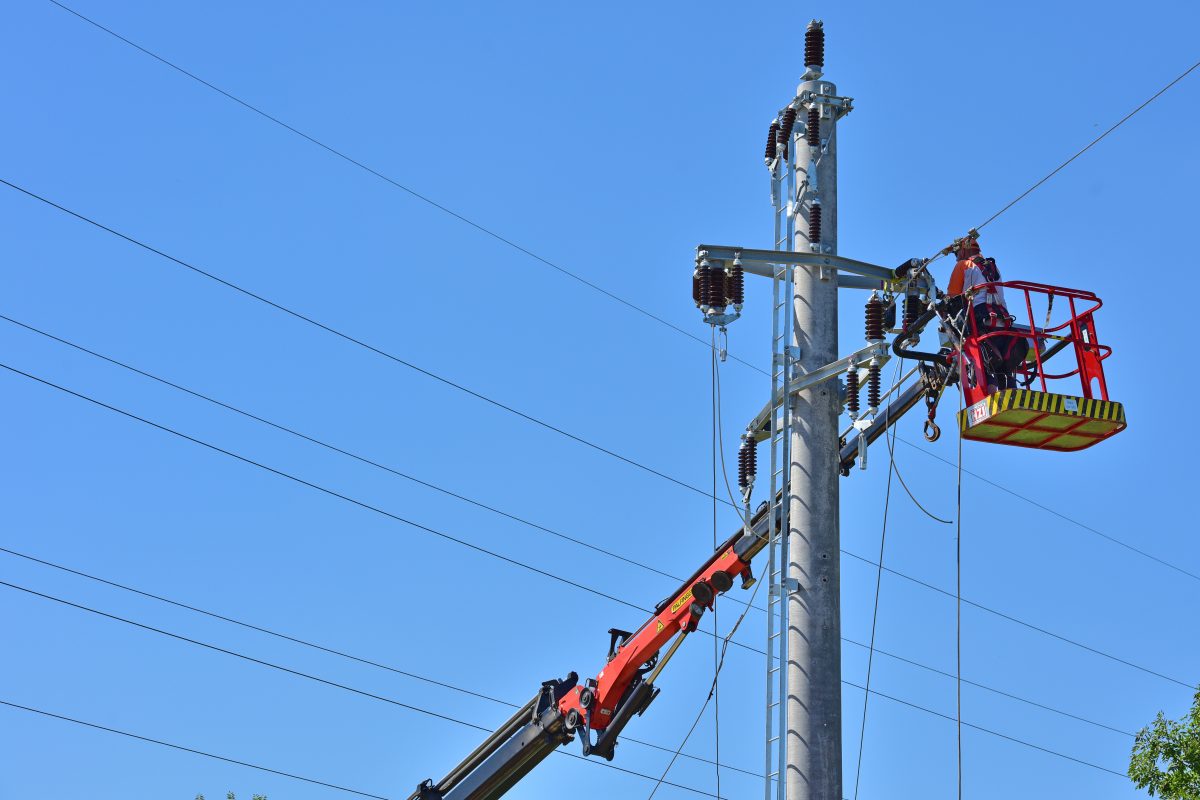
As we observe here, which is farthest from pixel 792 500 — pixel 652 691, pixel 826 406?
pixel 652 691

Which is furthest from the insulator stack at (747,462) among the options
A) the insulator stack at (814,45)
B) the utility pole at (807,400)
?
the insulator stack at (814,45)

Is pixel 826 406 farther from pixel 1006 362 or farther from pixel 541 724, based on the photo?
pixel 541 724

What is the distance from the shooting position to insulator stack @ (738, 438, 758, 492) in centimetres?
→ 1380

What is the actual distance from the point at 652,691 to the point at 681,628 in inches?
44.8

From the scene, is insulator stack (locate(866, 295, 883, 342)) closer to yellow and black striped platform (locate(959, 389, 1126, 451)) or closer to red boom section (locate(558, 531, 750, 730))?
yellow and black striped platform (locate(959, 389, 1126, 451))

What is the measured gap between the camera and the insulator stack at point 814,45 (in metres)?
13.6

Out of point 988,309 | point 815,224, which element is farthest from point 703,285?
point 988,309

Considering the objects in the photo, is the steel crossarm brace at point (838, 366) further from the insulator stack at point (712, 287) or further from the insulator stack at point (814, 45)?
the insulator stack at point (814, 45)

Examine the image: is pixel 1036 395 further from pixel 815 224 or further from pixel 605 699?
pixel 605 699

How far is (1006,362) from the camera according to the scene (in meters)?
13.2

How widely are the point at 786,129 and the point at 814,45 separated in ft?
2.96

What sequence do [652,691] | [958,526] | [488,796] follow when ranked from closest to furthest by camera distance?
[958,526]
[652,691]
[488,796]

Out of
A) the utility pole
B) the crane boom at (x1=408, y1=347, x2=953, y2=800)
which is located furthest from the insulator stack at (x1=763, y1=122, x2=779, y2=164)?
the crane boom at (x1=408, y1=347, x2=953, y2=800)

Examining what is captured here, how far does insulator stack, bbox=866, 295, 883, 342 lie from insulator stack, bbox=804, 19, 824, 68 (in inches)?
90.2
